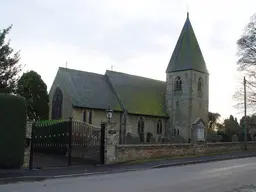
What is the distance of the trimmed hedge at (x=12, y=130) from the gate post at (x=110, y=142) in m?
5.33

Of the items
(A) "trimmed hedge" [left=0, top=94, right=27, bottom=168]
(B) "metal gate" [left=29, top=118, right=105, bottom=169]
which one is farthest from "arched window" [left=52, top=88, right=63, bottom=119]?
(A) "trimmed hedge" [left=0, top=94, right=27, bottom=168]

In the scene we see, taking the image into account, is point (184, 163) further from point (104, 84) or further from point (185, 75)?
point (185, 75)

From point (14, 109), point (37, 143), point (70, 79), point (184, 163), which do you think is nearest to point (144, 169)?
point (184, 163)

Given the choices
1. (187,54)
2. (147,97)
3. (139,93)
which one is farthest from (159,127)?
(187,54)

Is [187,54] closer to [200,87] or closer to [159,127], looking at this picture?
[200,87]

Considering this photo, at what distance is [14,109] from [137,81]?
112 feet

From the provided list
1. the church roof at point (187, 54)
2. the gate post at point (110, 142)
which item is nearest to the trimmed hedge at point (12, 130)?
the gate post at point (110, 142)

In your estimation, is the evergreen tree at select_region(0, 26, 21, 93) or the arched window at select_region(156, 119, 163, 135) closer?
the evergreen tree at select_region(0, 26, 21, 93)

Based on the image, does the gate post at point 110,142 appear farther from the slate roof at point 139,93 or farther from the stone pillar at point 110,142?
the slate roof at point 139,93

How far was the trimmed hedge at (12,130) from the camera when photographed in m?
14.7

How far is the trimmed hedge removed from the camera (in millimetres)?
14656

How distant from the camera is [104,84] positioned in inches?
1690

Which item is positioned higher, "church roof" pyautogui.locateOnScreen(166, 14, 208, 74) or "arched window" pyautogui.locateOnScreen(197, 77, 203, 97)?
"church roof" pyautogui.locateOnScreen(166, 14, 208, 74)

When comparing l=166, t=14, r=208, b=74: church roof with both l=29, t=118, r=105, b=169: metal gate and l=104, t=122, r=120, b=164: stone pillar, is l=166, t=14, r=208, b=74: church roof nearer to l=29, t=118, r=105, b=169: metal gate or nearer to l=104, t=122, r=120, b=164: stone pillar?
l=104, t=122, r=120, b=164: stone pillar
